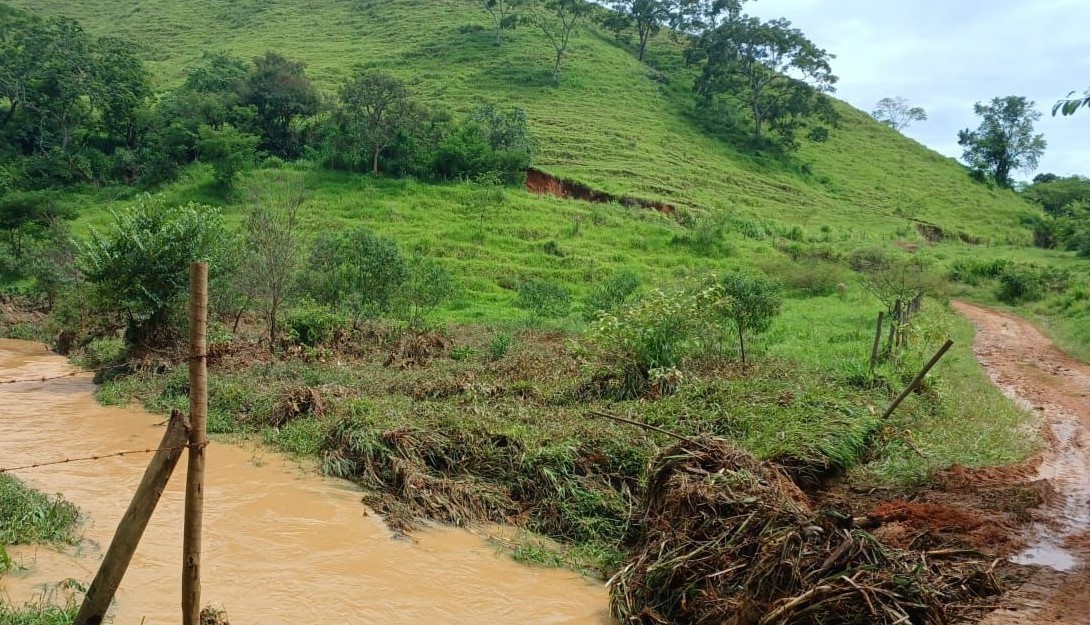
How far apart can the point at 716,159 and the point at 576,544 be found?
43.3 m

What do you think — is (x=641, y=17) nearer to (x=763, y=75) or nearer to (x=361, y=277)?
(x=763, y=75)

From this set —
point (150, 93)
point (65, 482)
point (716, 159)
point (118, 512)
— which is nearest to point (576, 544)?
point (118, 512)

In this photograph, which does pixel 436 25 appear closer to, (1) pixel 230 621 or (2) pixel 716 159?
(2) pixel 716 159

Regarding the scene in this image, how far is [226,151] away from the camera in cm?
3167

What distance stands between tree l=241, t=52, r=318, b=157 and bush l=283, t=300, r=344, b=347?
75.3 ft

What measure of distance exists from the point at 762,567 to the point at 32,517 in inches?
268

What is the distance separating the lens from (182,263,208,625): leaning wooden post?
13.4 feet

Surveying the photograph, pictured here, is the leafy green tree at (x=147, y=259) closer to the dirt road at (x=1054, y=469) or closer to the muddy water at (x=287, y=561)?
the muddy water at (x=287, y=561)

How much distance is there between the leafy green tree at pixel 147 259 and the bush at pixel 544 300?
30.5 ft

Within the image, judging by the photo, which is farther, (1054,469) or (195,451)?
(1054,469)

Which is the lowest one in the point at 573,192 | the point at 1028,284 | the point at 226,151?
the point at 1028,284

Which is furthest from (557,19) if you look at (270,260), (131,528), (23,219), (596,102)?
(131,528)

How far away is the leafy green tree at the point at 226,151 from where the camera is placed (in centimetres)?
3164

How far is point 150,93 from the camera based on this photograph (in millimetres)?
38938
